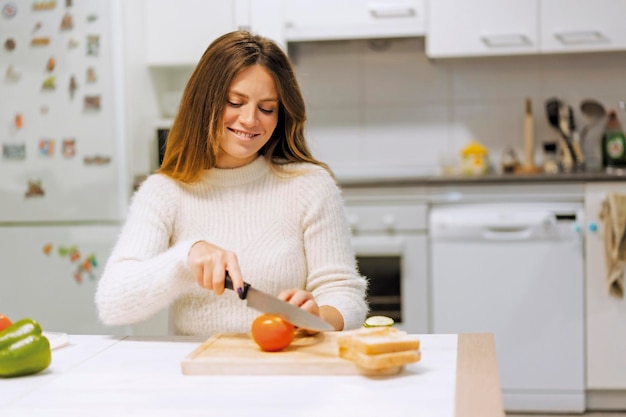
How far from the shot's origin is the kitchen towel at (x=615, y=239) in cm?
316

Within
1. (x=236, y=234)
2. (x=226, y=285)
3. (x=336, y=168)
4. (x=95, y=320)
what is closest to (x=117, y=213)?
(x=95, y=320)

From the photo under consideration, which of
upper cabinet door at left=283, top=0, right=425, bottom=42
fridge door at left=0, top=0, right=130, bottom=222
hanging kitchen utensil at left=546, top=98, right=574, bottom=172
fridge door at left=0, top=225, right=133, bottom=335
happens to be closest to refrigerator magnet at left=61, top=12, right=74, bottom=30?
fridge door at left=0, top=0, right=130, bottom=222

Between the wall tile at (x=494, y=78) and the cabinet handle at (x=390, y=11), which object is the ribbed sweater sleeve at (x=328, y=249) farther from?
the wall tile at (x=494, y=78)

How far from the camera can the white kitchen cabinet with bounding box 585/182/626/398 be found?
3248mm

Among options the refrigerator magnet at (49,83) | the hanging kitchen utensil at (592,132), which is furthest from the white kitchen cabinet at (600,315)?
the refrigerator magnet at (49,83)

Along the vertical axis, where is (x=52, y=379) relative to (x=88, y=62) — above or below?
below

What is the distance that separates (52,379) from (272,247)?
2.02 feet

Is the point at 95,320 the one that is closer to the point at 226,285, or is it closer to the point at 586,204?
the point at 586,204

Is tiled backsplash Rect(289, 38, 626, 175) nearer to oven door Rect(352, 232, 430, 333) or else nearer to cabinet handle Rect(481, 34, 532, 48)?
cabinet handle Rect(481, 34, 532, 48)

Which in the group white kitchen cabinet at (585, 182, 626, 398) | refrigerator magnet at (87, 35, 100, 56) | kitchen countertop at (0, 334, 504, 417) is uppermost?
refrigerator magnet at (87, 35, 100, 56)

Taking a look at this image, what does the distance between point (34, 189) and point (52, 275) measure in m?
0.33

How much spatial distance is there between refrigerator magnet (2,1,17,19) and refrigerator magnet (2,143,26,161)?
478 millimetres

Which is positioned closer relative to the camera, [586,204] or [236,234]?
[236,234]

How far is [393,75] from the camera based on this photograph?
12.8 ft
